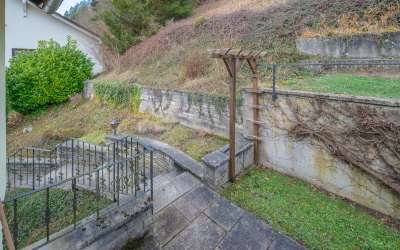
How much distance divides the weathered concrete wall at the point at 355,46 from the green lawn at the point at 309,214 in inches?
161

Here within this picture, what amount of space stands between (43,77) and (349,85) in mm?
11154

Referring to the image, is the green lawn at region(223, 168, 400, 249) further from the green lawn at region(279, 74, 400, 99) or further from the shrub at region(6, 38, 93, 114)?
the shrub at region(6, 38, 93, 114)

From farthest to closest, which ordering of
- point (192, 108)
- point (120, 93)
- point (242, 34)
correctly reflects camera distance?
point (120, 93), point (242, 34), point (192, 108)

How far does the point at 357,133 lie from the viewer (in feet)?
14.4

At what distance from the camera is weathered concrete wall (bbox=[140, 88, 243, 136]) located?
6691 millimetres

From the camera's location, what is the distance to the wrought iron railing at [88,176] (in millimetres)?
4371

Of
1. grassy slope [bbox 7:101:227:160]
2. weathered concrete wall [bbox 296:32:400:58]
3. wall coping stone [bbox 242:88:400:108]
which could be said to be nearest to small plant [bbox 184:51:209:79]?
grassy slope [bbox 7:101:227:160]

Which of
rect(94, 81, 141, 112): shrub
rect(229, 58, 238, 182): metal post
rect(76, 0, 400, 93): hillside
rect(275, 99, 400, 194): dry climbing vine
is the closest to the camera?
rect(275, 99, 400, 194): dry climbing vine

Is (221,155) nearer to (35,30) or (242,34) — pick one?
(242,34)

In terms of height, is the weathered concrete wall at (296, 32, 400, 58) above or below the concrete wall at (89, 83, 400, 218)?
above

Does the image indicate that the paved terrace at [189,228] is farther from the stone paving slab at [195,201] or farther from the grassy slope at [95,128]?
the grassy slope at [95,128]

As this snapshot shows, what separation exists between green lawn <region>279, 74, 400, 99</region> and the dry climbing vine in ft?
1.71

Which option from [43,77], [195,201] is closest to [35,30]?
[43,77]

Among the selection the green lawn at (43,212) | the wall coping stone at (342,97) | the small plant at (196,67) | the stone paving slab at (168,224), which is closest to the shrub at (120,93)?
the small plant at (196,67)
